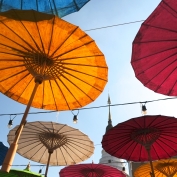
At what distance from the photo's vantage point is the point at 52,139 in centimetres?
964

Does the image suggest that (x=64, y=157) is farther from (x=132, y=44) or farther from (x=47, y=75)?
(x=132, y=44)

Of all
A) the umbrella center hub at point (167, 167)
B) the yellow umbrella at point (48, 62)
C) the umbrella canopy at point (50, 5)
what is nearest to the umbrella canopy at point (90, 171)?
the umbrella center hub at point (167, 167)

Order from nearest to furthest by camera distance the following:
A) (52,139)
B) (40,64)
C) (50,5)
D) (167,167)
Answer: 1. (50,5)
2. (40,64)
3. (52,139)
4. (167,167)

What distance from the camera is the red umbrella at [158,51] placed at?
4898mm

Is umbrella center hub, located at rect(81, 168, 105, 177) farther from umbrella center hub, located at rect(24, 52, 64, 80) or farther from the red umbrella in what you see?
umbrella center hub, located at rect(24, 52, 64, 80)

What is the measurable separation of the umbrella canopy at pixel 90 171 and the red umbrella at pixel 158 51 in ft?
20.0

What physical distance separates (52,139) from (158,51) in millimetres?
6316

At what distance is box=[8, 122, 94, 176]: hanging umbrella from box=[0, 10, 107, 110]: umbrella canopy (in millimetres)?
2773

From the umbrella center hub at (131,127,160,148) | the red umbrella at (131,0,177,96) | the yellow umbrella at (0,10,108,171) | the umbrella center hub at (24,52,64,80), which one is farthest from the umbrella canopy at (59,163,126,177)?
the umbrella center hub at (24,52,64,80)

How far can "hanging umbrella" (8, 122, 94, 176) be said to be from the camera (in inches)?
358

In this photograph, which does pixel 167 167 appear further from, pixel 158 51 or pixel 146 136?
pixel 158 51

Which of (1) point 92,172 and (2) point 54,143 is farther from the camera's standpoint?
(1) point 92,172

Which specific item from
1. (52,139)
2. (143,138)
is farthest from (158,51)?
(52,139)

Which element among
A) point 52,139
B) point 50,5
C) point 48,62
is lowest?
point 52,139
